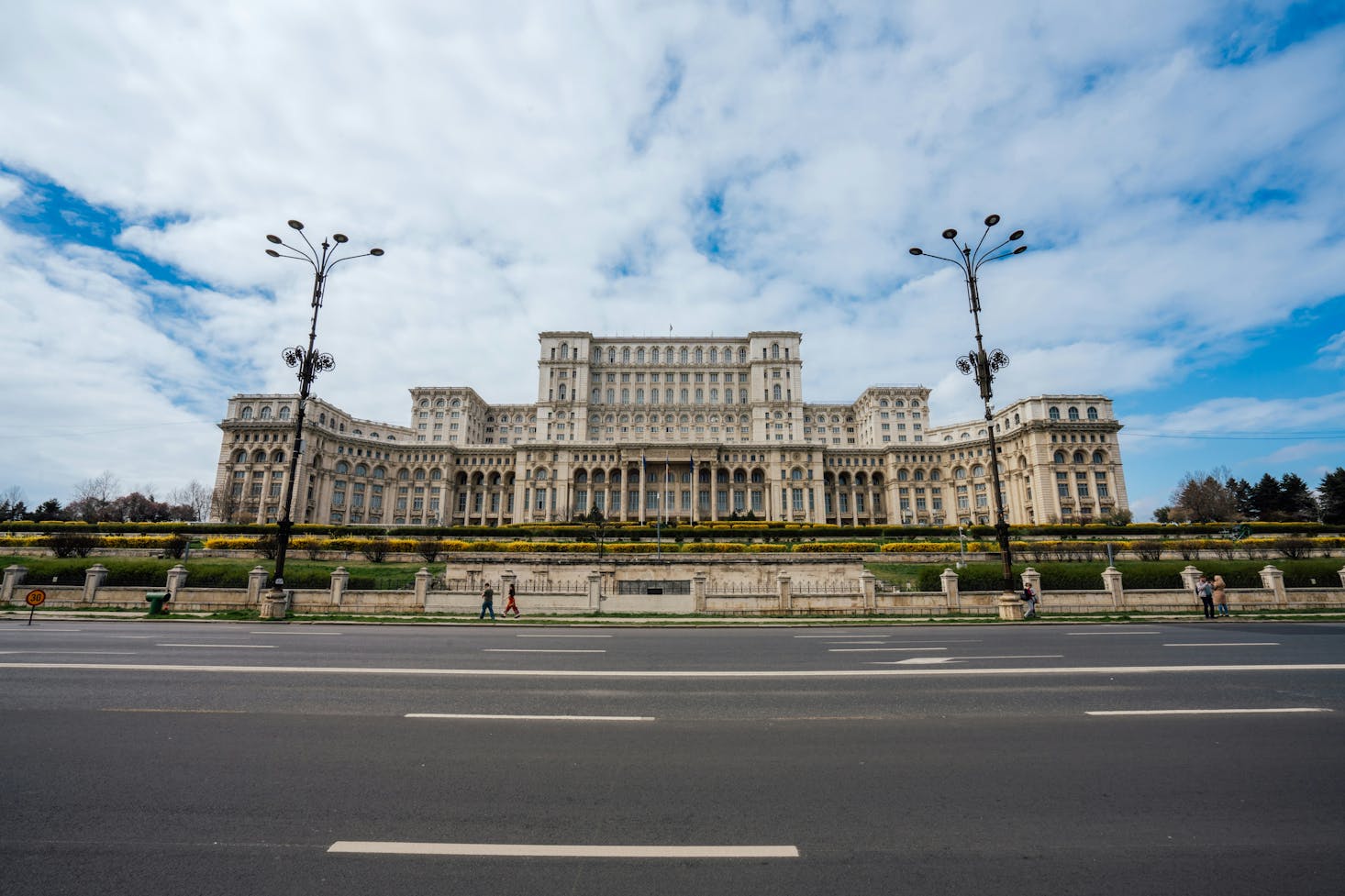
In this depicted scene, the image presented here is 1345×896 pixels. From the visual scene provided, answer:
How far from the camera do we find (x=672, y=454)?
282ft

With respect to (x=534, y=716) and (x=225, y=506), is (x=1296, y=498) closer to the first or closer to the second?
(x=534, y=716)

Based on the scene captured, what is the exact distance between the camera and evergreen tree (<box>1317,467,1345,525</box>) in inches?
2245

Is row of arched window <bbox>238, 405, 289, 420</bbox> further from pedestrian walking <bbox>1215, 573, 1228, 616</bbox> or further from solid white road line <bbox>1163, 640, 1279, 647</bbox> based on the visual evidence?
pedestrian walking <bbox>1215, 573, 1228, 616</bbox>

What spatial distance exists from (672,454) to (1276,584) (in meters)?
68.3

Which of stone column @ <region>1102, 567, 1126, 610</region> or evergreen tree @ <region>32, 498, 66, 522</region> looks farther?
evergreen tree @ <region>32, 498, 66, 522</region>

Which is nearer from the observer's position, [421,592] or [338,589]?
[338,589]

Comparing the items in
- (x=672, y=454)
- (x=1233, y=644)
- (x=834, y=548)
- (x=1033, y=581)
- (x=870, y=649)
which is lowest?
(x=870, y=649)

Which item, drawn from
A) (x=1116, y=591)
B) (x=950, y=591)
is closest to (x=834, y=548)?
(x=950, y=591)

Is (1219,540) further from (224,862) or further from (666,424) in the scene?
(666,424)

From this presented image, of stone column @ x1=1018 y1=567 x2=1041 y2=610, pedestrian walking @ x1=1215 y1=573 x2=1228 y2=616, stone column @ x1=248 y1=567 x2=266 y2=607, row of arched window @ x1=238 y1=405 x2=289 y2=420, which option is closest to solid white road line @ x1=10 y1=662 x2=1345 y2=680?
stone column @ x1=1018 y1=567 x2=1041 y2=610

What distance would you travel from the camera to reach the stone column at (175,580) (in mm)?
21781

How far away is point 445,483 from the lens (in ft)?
309

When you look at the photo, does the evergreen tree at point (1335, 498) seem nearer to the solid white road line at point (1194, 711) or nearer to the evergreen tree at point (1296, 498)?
the evergreen tree at point (1296, 498)

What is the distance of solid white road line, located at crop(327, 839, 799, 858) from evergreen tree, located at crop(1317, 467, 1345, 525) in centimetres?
8093
